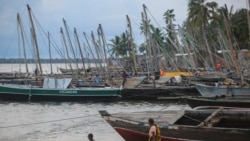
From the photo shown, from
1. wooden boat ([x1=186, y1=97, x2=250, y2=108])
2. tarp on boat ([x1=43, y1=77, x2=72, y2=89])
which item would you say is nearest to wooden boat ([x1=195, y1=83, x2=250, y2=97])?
wooden boat ([x1=186, y1=97, x2=250, y2=108])

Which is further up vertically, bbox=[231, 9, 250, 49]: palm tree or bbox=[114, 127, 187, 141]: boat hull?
bbox=[231, 9, 250, 49]: palm tree

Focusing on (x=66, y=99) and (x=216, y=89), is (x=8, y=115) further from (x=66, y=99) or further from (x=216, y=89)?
(x=216, y=89)

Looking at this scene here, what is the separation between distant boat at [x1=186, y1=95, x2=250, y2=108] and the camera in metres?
22.9

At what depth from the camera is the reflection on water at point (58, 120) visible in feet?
78.8

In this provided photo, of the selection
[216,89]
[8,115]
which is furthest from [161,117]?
[8,115]

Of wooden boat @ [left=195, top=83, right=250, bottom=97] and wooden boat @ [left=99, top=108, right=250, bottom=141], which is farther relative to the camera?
wooden boat @ [left=195, top=83, right=250, bottom=97]

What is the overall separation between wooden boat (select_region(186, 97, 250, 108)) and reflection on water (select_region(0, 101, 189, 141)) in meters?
5.20

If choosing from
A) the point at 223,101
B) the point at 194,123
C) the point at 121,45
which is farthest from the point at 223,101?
the point at 121,45

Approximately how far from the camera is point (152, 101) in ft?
134

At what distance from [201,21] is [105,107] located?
36842 millimetres

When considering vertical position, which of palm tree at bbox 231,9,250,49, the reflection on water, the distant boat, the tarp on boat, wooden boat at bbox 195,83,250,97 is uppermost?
palm tree at bbox 231,9,250,49

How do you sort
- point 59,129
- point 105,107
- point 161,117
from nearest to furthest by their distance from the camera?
point 161,117 < point 59,129 < point 105,107

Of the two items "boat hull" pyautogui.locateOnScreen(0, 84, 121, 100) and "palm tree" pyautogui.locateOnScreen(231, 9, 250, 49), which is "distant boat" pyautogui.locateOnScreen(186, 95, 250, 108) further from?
"palm tree" pyautogui.locateOnScreen(231, 9, 250, 49)

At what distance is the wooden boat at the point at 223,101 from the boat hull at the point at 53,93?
57.8 ft
